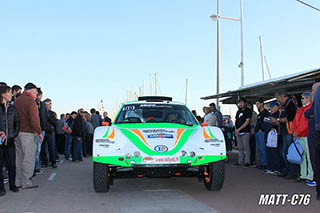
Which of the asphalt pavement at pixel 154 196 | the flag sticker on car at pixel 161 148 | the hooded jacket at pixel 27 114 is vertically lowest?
the asphalt pavement at pixel 154 196

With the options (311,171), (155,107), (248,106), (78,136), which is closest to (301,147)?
(311,171)

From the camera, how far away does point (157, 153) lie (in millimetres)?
5438

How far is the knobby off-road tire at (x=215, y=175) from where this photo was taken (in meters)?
5.80

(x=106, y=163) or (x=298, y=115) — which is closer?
(x=106, y=163)

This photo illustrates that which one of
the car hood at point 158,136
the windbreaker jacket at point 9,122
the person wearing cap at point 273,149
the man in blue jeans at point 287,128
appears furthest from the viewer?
the person wearing cap at point 273,149

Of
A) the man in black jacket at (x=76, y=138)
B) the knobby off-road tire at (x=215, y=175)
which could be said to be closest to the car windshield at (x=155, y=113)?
the knobby off-road tire at (x=215, y=175)

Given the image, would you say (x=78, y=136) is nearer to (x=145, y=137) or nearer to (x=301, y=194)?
(x=145, y=137)

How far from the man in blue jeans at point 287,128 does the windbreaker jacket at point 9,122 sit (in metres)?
5.50

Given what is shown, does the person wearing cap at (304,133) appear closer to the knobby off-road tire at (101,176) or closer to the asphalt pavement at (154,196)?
the asphalt pavement at (154,196)

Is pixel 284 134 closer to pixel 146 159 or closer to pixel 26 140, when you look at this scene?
pixel 146 159

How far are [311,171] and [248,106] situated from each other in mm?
4158

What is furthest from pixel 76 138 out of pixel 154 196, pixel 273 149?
pixel 154 196

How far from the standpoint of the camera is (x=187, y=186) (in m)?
6.85

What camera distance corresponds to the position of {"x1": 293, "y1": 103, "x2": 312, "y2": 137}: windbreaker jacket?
696 cm
